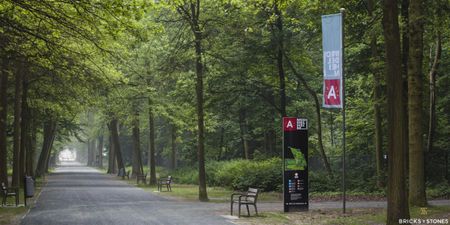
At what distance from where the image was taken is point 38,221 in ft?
47.3

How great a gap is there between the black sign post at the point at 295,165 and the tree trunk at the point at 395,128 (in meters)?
6.24

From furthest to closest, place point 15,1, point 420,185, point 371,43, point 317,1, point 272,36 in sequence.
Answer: point 272,36 → point 371,43 → point 317,1 → point 420,185 → point 15,1

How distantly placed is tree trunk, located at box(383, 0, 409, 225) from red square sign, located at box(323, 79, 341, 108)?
16.6 feet

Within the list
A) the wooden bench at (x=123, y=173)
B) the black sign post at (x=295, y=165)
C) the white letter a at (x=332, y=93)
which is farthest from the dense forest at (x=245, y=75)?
the wooden bench at (x=123, y=173)

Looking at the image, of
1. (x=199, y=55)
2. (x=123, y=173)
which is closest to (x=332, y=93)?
(x=199, y=55)

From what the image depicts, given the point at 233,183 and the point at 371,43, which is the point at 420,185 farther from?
the point at 233,183

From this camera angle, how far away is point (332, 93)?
15977 mm

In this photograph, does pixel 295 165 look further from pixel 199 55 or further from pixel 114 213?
pixel 199 55

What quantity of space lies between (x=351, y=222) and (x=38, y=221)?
8.49m

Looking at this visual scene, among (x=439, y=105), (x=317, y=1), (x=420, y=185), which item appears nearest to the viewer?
(x=420, y=185)

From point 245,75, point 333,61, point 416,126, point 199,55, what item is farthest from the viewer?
point 245,75

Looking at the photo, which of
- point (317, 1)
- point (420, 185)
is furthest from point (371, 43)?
point (420, 185)

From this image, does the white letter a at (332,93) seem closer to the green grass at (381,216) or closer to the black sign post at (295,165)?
the black sign post at (295,165)

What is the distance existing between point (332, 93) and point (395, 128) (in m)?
5.44
